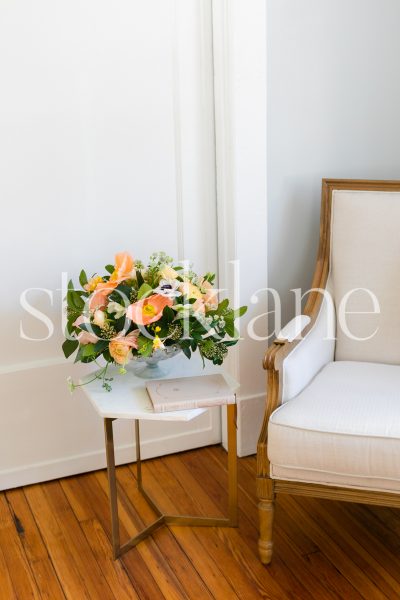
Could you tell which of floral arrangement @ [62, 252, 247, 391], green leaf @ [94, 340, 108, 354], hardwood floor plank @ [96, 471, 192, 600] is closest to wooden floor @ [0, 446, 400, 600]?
hardwood floor plank @ [96, 471, 192, 600]

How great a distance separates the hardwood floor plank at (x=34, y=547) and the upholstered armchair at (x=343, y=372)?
603 millimetres

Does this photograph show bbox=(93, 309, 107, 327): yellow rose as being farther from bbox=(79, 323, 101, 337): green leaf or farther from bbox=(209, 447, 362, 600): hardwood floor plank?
bbox=(209, 447, 362, 600): hardwood floor plank

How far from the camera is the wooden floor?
1939 millimetres

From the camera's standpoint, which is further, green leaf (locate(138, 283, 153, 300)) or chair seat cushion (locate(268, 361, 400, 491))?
green leaf (locate(138, 283, 153, 300))

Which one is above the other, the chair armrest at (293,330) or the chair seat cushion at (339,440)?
the chair armrest at (293,330)

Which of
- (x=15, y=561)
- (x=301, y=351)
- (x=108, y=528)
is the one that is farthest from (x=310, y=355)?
(x=15, y=561)

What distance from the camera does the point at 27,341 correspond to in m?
2.37

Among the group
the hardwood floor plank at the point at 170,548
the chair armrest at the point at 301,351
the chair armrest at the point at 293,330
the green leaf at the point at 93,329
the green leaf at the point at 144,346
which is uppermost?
the green leaf at the point at 93,329

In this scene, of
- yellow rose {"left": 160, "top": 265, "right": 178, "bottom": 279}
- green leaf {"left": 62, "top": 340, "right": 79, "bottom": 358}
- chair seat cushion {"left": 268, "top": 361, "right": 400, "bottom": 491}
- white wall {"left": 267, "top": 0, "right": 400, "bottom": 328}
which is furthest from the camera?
white wall {"left": 267, "top": 0, "right": 400, "bottom": 328}

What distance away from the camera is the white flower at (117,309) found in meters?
1.94

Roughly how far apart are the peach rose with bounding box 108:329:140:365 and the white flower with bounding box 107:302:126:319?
0.06m

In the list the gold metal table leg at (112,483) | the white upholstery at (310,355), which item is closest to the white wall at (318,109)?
the white upholstery at (310,355)

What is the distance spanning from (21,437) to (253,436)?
0.85m

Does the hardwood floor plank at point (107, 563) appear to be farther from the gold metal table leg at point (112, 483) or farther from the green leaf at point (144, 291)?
the green leaf at point (144, 291)
